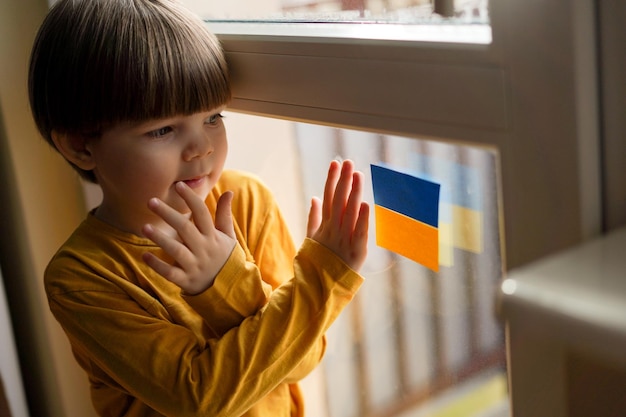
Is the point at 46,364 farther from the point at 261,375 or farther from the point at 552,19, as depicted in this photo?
the point at 552,19

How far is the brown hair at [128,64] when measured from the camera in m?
0.80

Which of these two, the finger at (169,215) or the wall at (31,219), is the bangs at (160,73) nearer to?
the finger at (169,215)

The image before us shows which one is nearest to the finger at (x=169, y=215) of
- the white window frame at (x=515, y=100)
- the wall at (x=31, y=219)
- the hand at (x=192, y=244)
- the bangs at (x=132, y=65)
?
the hand at (x=192, y=244)

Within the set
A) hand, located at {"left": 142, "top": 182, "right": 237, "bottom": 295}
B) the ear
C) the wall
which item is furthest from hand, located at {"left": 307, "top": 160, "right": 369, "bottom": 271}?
the wall

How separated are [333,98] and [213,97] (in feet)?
0.56

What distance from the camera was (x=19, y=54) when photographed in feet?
3.62

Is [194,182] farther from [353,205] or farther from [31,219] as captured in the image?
[31,219]

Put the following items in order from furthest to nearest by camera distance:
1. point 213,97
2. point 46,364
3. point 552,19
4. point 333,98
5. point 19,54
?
point 46,364, point 19,54, point 213,97, point 333,98, point 552,19

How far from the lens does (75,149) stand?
2.94ft

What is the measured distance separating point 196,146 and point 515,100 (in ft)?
1.28

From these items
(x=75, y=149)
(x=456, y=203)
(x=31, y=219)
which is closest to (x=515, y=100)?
(x=456, y=203)

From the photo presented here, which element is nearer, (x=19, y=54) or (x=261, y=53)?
(x=261, y=53)

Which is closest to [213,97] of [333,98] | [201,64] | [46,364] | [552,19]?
[201,64]

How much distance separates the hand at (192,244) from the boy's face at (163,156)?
40mm
